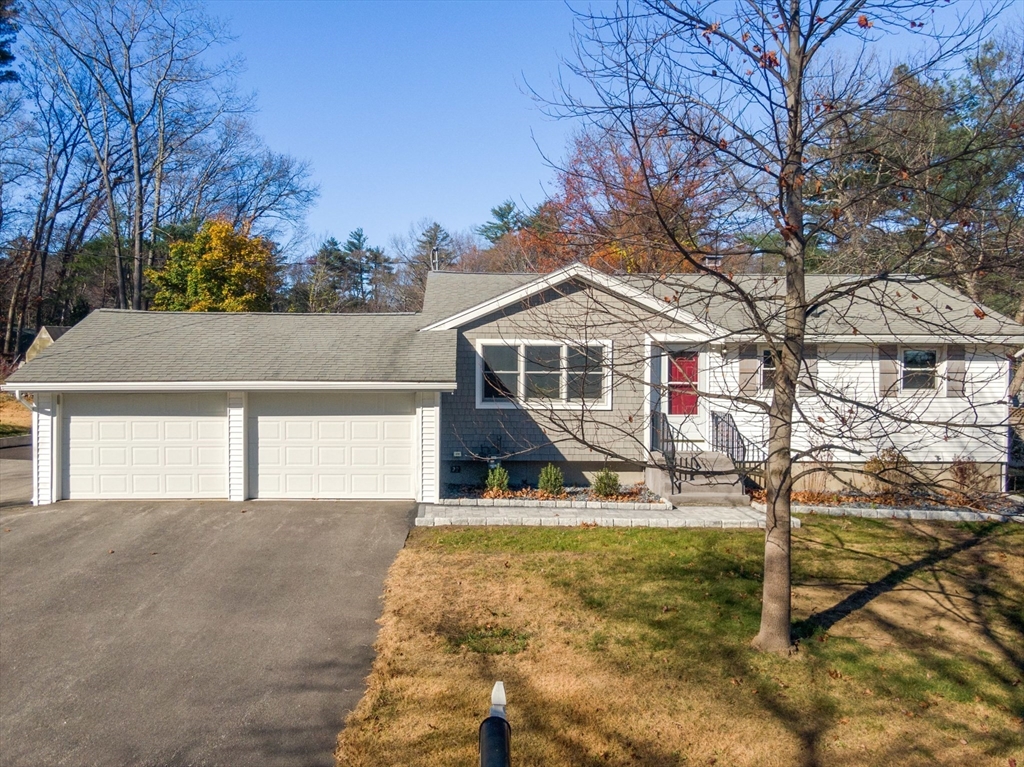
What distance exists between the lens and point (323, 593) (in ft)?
30.7

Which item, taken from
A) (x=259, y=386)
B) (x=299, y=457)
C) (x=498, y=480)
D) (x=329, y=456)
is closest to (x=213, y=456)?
(x=299, y=457)

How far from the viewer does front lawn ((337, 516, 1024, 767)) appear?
19.6 ft

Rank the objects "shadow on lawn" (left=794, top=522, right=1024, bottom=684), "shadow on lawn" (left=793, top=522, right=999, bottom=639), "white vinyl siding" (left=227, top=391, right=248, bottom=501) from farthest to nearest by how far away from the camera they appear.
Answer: "white vinyl siding" (left=227, top=391, right=248, bottom=501) < "shadow on lawn" (left=793, top=522, right=999, bottom=639) < "shadow on lawn" (left=794, top=522, right=1024, bottom=684)

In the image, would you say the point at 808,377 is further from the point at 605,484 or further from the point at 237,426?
the point at 237,426

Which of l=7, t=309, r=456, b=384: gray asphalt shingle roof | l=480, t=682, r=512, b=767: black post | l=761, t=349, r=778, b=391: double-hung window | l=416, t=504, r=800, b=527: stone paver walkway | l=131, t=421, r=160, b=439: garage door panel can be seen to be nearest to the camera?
l=480, t=682, r=512, b=767: black post

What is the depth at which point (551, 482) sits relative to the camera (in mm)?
14242

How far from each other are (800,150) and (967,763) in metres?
5.12

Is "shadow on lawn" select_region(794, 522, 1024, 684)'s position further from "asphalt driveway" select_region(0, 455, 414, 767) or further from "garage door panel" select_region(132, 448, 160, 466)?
"garage door panel" select_region(132, 448, 160, 466)

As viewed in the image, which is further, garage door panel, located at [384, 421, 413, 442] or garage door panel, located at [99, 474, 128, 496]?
garage door panel, located at [384, 421, 413, 442]

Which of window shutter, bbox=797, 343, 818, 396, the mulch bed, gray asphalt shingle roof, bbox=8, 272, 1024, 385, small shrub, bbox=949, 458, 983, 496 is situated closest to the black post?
window shutter, bbox=797, 343, 818, 396

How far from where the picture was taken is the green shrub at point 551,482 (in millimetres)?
14219

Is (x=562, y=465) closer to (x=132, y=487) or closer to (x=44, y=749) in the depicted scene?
(x=132, y=487)

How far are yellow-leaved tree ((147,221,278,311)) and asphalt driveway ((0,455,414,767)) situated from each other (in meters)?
Answer: 13.2

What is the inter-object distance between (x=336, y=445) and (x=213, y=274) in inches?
551
